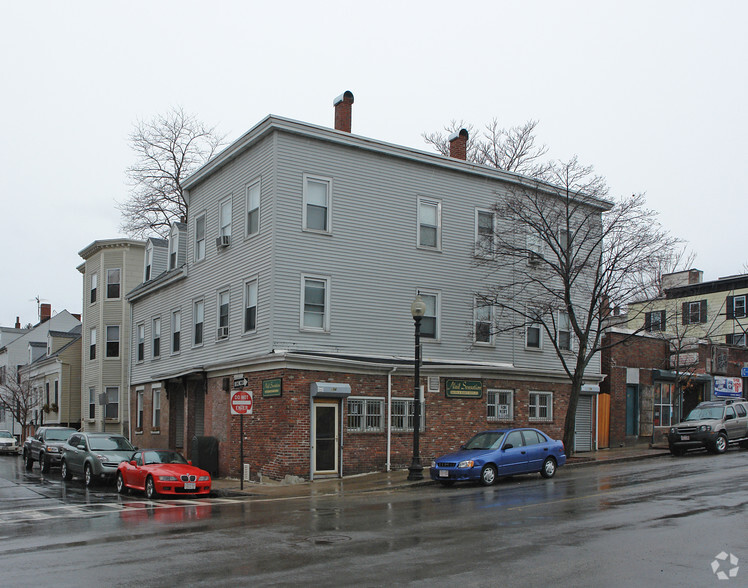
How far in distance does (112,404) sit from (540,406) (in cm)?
2271

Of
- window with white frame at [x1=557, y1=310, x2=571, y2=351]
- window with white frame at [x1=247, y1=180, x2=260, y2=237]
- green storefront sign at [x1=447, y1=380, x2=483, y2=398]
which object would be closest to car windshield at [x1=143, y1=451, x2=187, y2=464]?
window with white frame at [x1=247, y1=180, x2=260, y2=237]

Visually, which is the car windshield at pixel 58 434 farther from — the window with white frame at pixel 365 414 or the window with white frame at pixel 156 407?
the window with white frame at pixel 365 414

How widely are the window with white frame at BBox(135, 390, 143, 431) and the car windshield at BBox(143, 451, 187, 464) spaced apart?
13.8 metres

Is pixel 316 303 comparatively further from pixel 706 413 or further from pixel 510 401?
pixel 706 413

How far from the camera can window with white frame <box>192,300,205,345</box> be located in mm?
29438

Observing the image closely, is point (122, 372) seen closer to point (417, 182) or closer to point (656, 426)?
point (417, 182)

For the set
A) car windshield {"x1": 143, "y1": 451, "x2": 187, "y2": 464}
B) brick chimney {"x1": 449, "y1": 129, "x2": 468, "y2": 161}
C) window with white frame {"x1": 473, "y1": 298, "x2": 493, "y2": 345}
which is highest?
brick chimney {"x1": 449, "y1": 129, "x2": 468, "y2": 161}

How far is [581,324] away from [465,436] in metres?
7.68

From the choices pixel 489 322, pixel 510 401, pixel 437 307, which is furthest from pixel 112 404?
pixel 510 401

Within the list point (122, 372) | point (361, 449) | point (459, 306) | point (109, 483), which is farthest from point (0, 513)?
point (122, 372)

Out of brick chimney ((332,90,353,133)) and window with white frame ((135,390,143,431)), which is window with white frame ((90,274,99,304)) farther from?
brick chimney ((332,90,353,133))

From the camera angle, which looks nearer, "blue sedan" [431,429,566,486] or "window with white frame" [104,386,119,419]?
"blue sedan" [431,429,566,486]

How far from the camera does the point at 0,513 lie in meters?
17.4

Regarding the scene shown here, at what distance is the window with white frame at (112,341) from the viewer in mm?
41188
